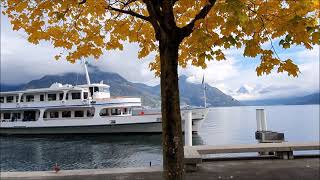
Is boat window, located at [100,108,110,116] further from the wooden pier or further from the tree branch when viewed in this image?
the tree branch

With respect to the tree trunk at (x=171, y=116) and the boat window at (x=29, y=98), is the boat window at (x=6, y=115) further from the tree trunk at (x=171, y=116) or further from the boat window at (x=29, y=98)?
the tree trunk at (x=171, y=116)

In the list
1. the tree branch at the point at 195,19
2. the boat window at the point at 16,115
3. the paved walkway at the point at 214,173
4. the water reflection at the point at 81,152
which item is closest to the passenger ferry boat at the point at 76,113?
the boat window at the point at 16,115

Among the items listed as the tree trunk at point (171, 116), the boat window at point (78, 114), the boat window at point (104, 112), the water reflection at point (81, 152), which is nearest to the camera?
the tree trunk at point (171, 116)

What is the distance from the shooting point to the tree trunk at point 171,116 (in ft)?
19.0

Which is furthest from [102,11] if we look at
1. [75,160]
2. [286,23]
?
[75,160]

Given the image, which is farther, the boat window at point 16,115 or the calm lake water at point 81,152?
the boat window at point 16,115

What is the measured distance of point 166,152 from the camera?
5.85 metres

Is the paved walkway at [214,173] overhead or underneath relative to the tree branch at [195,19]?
underneath

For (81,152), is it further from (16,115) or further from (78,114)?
(16,115)

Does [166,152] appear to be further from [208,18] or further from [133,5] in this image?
[133,5]

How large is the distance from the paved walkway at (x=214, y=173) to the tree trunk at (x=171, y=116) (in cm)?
280

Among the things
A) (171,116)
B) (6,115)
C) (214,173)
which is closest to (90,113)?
(6,115)

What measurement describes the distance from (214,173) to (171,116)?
367 cm

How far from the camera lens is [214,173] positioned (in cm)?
891
